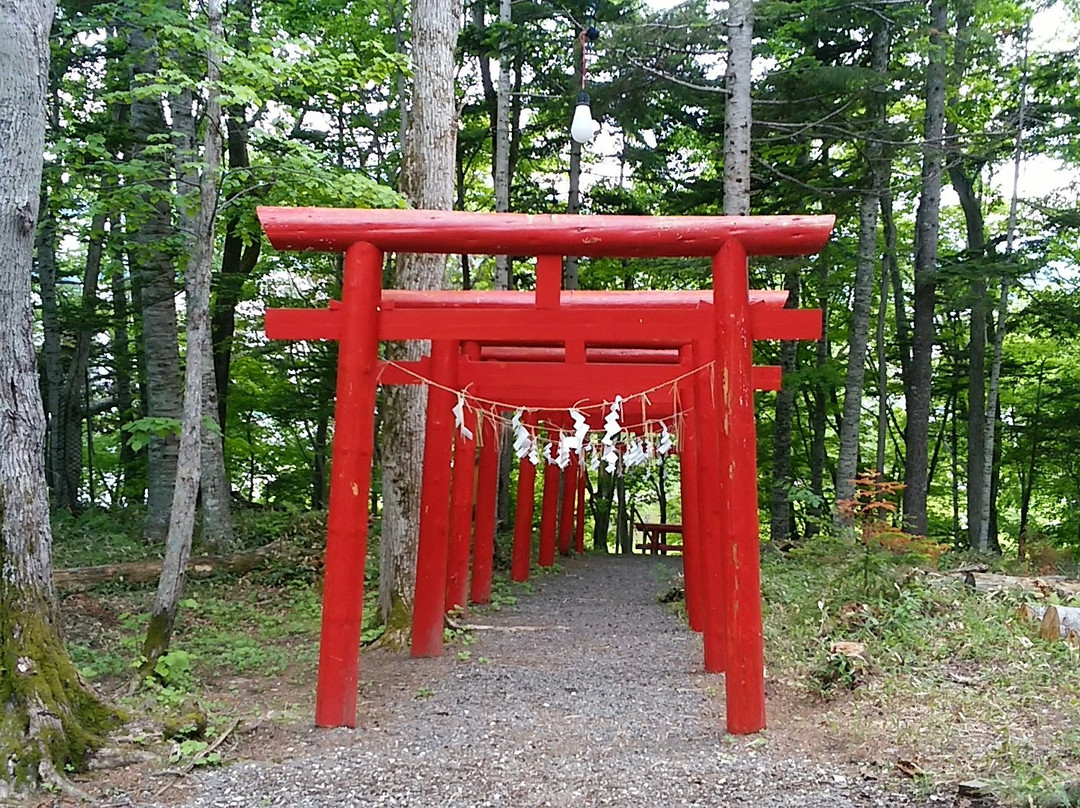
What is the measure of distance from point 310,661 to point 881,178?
10.2 m

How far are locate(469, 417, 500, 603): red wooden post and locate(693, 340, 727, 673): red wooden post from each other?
12.4ft

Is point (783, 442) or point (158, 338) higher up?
point (158, 338)

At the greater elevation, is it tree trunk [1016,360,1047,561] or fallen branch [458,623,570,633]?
tree trunk [1016,360,1047,561]

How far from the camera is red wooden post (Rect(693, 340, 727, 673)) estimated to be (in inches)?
244

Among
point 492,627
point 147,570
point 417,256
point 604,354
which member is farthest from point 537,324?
point 147,570

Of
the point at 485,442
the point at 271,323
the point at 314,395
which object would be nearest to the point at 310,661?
the point at 271,323

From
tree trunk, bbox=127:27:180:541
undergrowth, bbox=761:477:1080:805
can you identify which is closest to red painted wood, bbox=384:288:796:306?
undergrowth, bbox=761:477:1080:805

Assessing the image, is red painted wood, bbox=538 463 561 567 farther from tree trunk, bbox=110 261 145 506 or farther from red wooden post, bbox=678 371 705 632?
tree trunk, bbox=110 261 145 506

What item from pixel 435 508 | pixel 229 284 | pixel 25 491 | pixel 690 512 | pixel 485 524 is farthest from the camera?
pixel 229 284

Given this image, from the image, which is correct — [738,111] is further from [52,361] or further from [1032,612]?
[52,361]

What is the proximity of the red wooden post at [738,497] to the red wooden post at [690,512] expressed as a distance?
259 centimetres

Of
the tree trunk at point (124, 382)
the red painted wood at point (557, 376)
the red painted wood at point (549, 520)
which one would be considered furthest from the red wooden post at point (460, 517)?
the tree trunk at point (124, 382)

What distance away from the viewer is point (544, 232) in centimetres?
445

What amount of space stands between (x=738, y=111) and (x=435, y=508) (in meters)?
5.14
